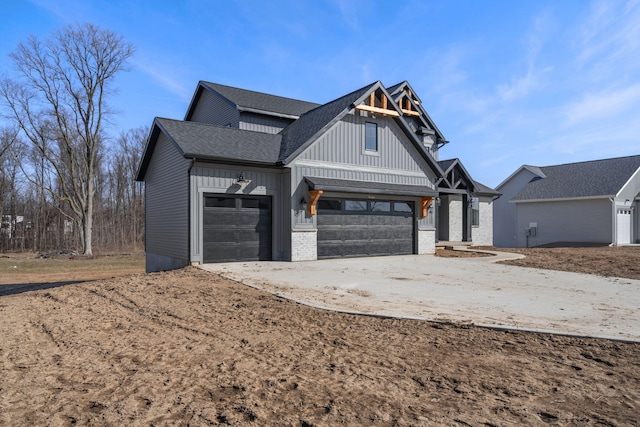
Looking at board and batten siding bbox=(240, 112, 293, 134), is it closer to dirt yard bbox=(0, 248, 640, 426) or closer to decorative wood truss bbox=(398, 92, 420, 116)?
decorative wood truss bbox=(398, 92, 420, 116)

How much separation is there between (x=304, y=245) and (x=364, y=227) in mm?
2847

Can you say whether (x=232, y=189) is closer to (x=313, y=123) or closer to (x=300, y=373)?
(x=313, y=123)

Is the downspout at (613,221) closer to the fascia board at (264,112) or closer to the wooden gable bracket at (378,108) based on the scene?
the wooden gable bracket at (378,108)

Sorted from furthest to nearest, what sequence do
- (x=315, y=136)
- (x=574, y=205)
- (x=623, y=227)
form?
(x=574, y=205)
(x=623, y=227)
(x=315, y=136)

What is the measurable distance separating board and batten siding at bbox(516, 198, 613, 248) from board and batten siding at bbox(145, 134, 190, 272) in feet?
81.1

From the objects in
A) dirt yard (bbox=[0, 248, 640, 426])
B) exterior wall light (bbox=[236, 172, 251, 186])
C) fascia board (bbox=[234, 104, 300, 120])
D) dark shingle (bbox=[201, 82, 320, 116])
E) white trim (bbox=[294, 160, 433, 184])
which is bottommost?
dirt yard (bbox=[0, 248, 640, 426])

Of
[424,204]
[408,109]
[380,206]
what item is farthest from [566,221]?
[380,206]

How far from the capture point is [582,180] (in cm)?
2752

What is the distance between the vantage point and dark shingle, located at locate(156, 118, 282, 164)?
12.8 m

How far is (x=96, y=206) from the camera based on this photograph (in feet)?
114

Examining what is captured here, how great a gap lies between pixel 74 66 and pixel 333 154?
24.1 metres

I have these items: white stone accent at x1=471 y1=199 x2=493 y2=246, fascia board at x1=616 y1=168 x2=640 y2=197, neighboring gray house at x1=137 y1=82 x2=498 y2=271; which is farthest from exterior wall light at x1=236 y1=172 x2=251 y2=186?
fascia board at x1=616 y1=168 x2=640 y2=197

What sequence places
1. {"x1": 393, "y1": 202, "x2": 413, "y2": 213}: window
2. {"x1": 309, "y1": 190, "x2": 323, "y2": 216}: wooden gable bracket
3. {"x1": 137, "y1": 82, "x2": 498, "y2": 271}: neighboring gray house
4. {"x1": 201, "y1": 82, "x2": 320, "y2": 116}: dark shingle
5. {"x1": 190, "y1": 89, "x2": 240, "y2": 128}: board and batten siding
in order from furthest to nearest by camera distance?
{"x1": 201, "y1": 82, "x2": 320, "y2": 116}: dark shingle, {"x1": 190, "y1": 89, "x2": 240, "y2": 128}: board and batten siding, {"x1": 393, "y1": 202, "x2": 413, "y2": 213}: window, {"x1": 309, "y1": 190, "x2": 323, "y2": 216}: wooden gable bracket, {"x1": 137, "y1": 82, "x2": 498, "y2": 271}: neighboring gray house

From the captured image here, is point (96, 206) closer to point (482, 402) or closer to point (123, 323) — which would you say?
point (123, 323)
